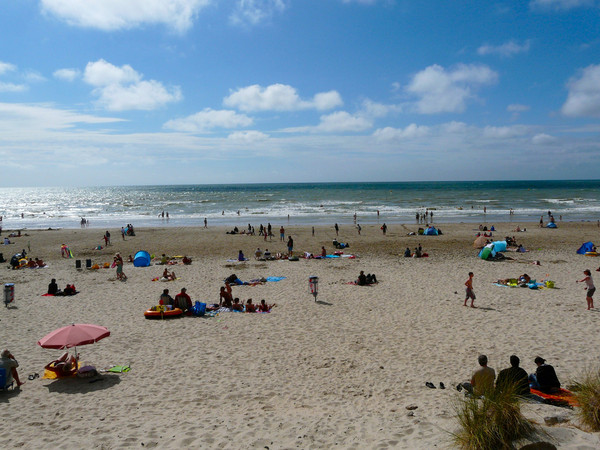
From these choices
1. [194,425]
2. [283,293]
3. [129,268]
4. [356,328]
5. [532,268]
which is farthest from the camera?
[129,268]

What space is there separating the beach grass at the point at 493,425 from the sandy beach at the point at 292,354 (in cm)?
37

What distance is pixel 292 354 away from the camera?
9.34m

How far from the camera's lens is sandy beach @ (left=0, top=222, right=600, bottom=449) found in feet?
19.9

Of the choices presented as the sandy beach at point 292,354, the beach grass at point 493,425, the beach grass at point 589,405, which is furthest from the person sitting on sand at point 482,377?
the beach grass at point 493,425

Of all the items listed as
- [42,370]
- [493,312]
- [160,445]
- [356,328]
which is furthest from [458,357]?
[42,370]

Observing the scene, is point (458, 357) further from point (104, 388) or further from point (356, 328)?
point (104, 388)

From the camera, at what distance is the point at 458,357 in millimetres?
8938

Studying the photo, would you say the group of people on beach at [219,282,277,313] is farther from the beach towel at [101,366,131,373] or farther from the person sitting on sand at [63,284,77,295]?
the person sitting on sand at [63,284,77,295]

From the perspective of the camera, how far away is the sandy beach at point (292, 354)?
19.9ft

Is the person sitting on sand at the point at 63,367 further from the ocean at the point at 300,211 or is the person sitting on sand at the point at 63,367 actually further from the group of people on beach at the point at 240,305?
the ocean at the point at 300,211

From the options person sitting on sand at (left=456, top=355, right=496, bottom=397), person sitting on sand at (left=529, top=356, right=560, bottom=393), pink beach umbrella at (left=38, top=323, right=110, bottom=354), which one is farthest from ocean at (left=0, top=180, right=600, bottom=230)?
person sitting on sand at (left=529, top=356, right=560, bottom=393)

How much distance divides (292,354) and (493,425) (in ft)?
17.4

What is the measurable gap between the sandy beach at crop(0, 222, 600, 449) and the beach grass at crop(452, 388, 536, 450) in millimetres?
371

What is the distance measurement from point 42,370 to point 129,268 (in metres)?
12.3
